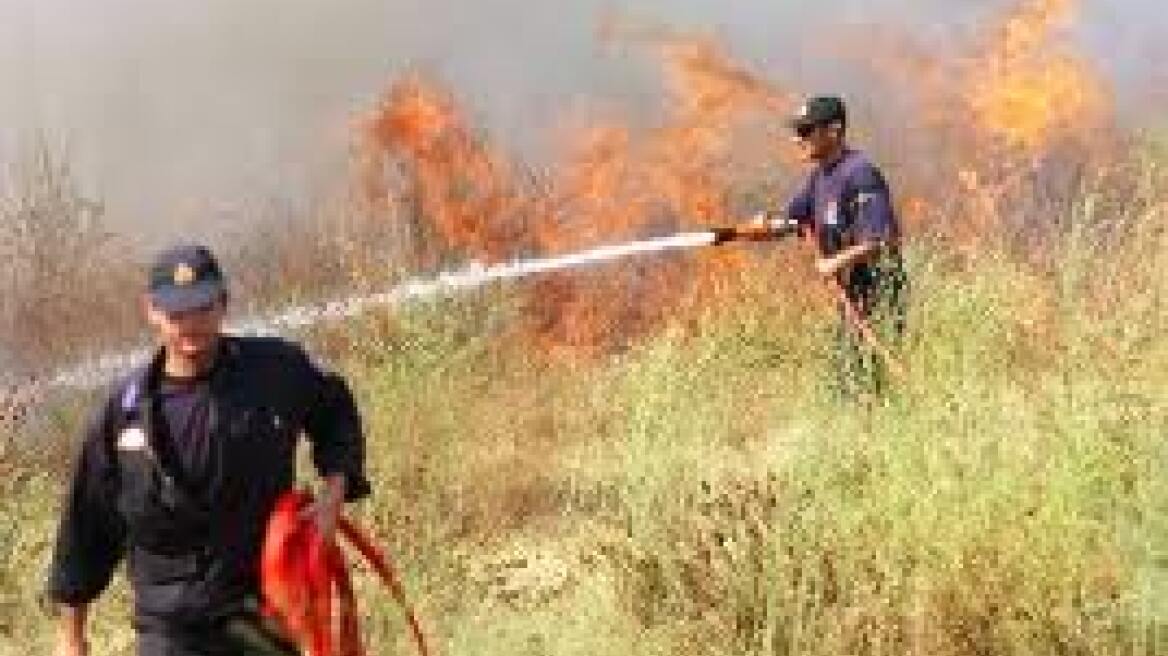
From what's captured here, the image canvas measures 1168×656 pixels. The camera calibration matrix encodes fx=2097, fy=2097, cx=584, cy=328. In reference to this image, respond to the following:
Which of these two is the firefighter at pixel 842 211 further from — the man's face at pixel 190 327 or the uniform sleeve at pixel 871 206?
the man's face at pixel 190 327

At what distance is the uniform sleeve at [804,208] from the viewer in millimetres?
8539

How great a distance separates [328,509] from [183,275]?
651mm

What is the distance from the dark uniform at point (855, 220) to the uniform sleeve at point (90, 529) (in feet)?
9.82

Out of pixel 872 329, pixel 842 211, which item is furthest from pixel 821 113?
pixel 872 329

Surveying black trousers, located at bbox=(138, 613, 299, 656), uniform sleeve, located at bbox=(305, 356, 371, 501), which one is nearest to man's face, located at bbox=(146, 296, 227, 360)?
uniform sleeve, located at bbox=(305, 356, 371, 501)

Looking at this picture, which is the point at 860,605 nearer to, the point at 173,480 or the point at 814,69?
the point at 173,480

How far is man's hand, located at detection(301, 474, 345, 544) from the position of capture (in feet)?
16.1

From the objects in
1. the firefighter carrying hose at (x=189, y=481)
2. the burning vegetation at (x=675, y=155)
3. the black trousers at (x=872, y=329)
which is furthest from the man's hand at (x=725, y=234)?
the burning vegetation at (x=675, y=155)

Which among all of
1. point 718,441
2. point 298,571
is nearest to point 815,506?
point 718,441

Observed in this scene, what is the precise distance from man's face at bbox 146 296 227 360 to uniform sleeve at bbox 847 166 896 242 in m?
3.80

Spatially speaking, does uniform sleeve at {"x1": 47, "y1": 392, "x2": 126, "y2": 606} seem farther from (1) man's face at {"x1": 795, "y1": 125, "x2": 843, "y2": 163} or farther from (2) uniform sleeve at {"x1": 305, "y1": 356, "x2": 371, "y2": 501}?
(1) man's face at {"x1": 795, "y1": 125, "x2": 843, "y2": 163}

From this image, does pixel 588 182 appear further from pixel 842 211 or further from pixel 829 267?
pixel 829 267

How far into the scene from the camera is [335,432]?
521cm

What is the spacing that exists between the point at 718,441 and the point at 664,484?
53 centimetres
